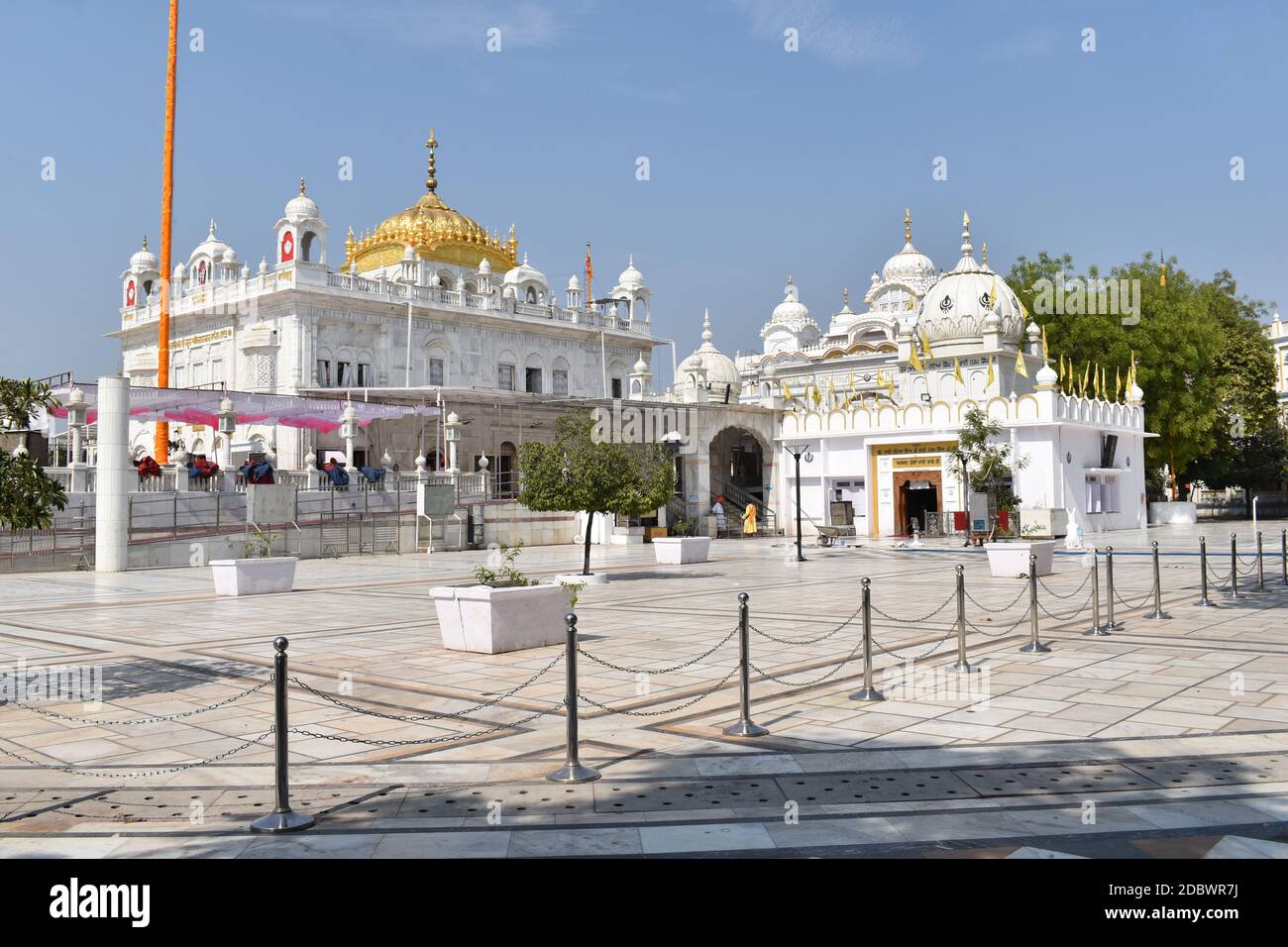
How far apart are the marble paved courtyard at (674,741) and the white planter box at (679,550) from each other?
9.63 m

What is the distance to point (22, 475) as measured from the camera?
7980mm

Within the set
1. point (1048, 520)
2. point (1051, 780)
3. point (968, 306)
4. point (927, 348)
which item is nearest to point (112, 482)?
point (1051, 780)

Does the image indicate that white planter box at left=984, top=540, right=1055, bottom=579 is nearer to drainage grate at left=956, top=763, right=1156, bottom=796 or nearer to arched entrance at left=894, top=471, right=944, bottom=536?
drainage grate at left=956, top=763, right=1156, bottom=796

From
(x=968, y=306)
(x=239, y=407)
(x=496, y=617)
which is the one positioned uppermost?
(x=968, y=306)

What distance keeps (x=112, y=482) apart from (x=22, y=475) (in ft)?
49.6

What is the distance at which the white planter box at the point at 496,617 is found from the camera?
9.91 metres

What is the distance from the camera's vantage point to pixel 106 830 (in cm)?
480

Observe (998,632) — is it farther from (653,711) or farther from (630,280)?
(630,280)

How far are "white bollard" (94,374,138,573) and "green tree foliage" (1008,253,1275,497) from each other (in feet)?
119

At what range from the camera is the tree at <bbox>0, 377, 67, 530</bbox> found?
7754 millimetres

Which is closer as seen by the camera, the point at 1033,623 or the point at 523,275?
the point at 1033,623

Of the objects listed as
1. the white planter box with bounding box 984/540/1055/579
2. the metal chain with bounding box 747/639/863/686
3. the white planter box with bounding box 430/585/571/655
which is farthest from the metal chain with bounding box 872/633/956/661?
the white planter box with bounding box 984/540/1055/579

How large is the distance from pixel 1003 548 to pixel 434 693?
12984 mm
